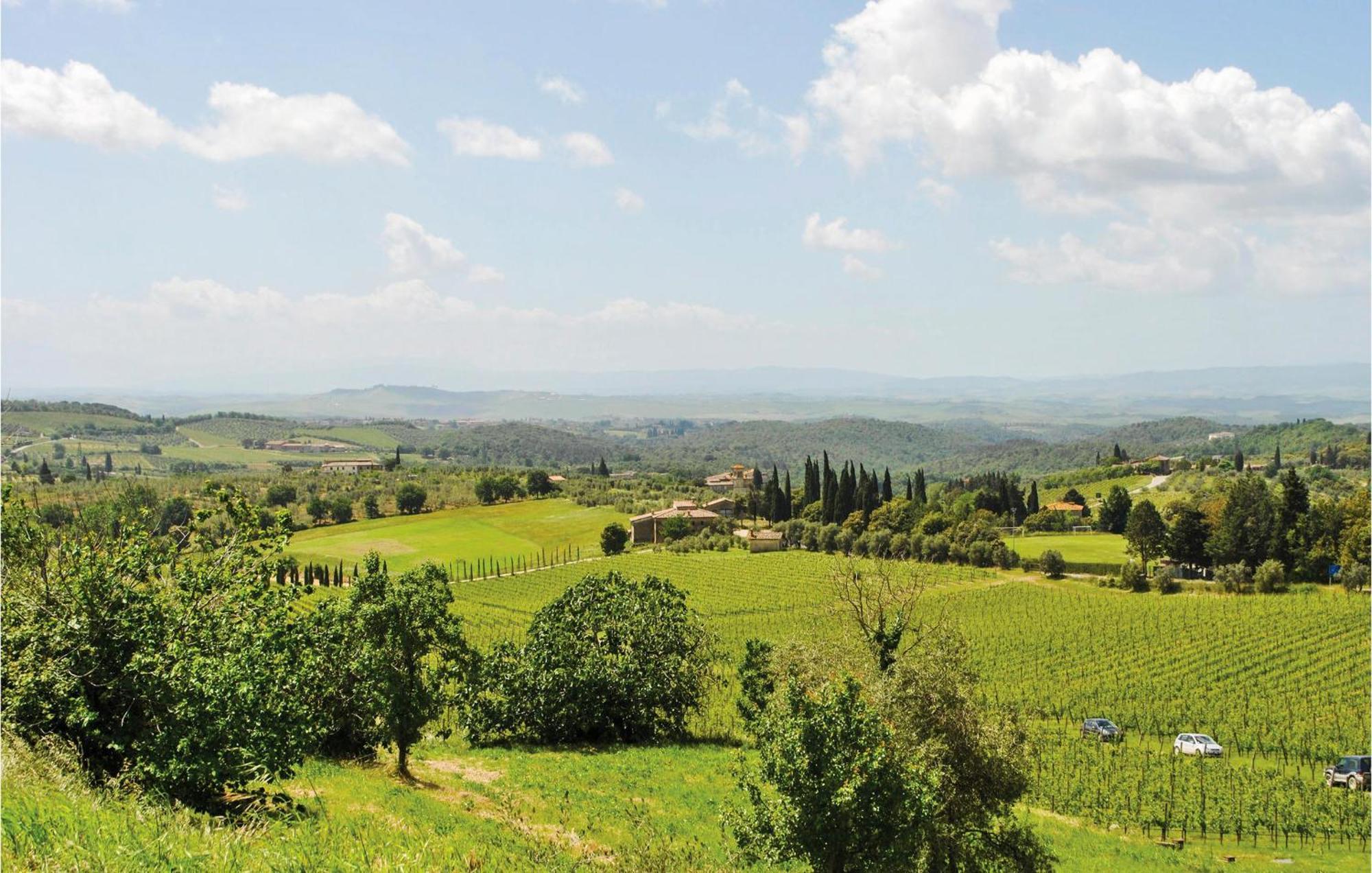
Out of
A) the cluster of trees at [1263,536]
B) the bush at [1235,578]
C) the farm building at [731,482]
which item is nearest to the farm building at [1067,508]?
the cluster of trees at [1263,536]

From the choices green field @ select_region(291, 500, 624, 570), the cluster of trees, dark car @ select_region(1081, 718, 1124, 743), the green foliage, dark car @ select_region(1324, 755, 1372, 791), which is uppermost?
the green foliage

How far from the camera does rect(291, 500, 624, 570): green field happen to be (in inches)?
4124

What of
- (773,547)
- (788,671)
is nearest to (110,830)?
(788,671)

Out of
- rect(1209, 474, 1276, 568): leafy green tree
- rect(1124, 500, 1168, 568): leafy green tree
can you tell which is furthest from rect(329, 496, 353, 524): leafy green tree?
rect(1209, 474, 1276, 568): leafy green tree

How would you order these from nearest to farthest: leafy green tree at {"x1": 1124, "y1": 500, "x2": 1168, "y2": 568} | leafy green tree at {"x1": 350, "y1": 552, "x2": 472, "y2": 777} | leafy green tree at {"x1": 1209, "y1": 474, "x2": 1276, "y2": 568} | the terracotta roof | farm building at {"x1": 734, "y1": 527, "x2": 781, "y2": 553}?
1. leafy green tree at {"x1": 350, "y1": 552, "x2": 472, "y2": 777}
2. leafy green tree at {"x1": 1209, "y1": 474, "x2": 1276, "y2": 568}
3. leafy green tree at {"x1": 1124, "y1": 500, "x2": 1168, "y2": 568}
4. farm building at {"x1": 734, "y1": 527, "x2": 781, "y2": 553}
5. the terracotta roof

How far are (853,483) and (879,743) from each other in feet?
324

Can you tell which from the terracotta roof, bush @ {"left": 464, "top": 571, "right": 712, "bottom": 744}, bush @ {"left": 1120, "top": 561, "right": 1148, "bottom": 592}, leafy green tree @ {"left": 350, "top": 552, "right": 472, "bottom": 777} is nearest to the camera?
leafy green tree @ {"left": 350, "top": 552, "right": 472, "bottom": 777}

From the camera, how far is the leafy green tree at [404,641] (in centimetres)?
2280

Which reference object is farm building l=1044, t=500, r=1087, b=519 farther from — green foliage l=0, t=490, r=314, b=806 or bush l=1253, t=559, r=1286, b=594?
green foliage l=0, t=490, r=314, b=806

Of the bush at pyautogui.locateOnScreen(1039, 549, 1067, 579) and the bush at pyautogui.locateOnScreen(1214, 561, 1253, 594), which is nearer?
the bush at pyautogui.locateOnScreen(1214, 561, 1253, 594)

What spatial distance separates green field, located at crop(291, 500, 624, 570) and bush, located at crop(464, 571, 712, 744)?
223ft

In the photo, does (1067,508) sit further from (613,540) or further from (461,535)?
(461,535)

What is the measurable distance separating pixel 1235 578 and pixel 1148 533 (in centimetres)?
1025

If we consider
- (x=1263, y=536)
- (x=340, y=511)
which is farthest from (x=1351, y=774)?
(x=340, y=511)
